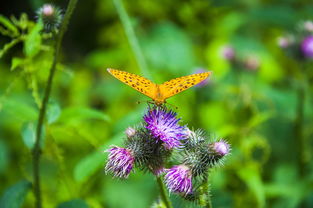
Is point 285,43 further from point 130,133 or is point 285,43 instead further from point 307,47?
point 130,133

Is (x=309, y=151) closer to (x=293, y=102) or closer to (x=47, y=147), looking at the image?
(x=293, y=102)

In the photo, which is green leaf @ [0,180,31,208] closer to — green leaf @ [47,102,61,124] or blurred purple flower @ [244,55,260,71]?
green leaf @ [47,102,61,124]

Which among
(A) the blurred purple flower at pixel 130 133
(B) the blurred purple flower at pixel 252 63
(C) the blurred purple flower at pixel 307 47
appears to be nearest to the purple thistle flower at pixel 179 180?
(A) the blurred purple flower at pixel 130 133

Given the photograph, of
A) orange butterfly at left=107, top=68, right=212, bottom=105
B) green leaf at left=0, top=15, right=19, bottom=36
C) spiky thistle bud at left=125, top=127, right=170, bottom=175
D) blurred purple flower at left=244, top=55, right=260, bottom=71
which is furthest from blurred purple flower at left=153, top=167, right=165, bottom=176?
blurred purple flower at left=244, top=55, right=260, bottom=71

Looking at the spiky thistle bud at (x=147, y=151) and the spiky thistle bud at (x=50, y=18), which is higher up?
the spiky thistle bud at (x=50, y=18)

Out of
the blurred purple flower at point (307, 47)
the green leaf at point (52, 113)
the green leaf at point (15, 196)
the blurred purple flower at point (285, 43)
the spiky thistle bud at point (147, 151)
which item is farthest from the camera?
the blurred purple flower at point (285, 43)

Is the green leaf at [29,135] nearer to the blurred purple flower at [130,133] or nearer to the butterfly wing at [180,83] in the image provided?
the blurred purple flower at [130,133]
